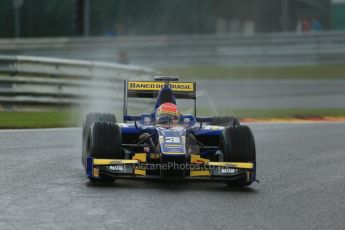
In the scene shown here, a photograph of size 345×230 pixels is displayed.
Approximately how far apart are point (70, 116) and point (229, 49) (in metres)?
13.3

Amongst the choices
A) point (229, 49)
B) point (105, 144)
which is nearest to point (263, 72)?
point (229, 49)

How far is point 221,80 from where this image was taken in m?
28.9

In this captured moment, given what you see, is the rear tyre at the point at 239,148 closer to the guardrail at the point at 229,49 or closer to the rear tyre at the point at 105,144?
the rear tyre at the point at 105,144

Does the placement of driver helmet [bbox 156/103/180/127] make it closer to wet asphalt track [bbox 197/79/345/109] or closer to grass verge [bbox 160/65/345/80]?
wet asphalt track [bbox 197/79/345/109]

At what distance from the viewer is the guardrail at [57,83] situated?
756 inches

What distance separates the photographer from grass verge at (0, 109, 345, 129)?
16656mm

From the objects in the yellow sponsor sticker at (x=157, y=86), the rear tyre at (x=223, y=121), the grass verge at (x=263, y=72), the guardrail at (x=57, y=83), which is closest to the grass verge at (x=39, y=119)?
the guardrail at (x=57, y=83)

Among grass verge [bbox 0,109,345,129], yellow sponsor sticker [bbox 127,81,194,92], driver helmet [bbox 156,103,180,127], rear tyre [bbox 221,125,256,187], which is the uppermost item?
yellow sponsor sticker [bbox 127,81,194,92]

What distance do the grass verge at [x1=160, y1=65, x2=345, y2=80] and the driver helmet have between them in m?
17.6

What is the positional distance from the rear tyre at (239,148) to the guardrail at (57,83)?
8518mm

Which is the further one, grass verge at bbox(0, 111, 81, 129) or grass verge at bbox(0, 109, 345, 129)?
grass verge at bbox(0, 109, 345, 129)

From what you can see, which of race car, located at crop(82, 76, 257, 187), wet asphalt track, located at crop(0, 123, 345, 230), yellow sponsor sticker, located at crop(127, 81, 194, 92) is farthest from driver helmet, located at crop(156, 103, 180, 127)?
yellow sponsor sticker, located at crop(127, 81, 194, 92)

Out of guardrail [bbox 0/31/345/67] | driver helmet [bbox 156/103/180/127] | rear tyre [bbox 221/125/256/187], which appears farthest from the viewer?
guardrail [bbox 0/31/345/67]

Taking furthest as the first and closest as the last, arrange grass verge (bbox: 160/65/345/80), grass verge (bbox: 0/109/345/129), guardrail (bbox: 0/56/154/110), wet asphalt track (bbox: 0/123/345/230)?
grass verge (bbox: 160/65/345/80) < guardrail (bbox: 0/56/154/110) < grass verge (bbox: 0/109/345/129) < wet asphalt track (bbox: 0/123/345/230)
